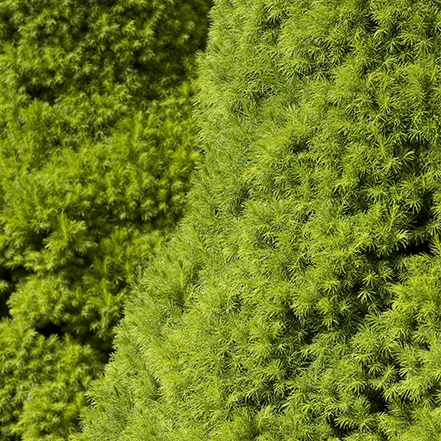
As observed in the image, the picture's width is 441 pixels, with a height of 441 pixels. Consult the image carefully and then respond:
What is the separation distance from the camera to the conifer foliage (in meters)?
3.59

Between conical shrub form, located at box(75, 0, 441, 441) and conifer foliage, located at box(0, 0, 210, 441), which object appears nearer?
conical shrub form, located at box(75, 0, 441, 441)

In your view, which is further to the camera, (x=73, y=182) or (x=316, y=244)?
(x=73, y=182)

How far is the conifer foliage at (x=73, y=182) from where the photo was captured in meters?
Result: 3.59

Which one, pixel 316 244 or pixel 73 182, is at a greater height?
pixel 73 182

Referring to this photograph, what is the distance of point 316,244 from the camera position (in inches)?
93.2

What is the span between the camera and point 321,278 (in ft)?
7.75

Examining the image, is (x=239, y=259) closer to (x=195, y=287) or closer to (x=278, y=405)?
(x=195, y=287)

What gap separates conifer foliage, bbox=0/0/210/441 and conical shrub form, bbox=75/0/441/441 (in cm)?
99

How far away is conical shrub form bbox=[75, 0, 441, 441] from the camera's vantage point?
2250 mm

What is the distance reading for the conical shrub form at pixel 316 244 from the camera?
88.6 inches

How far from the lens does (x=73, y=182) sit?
3.66 metres

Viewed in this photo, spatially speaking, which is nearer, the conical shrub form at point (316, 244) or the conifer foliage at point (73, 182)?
the conical shrub form at point (316, 244)

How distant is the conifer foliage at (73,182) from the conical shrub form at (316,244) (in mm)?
994

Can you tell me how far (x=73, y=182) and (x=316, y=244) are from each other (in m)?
1.96
